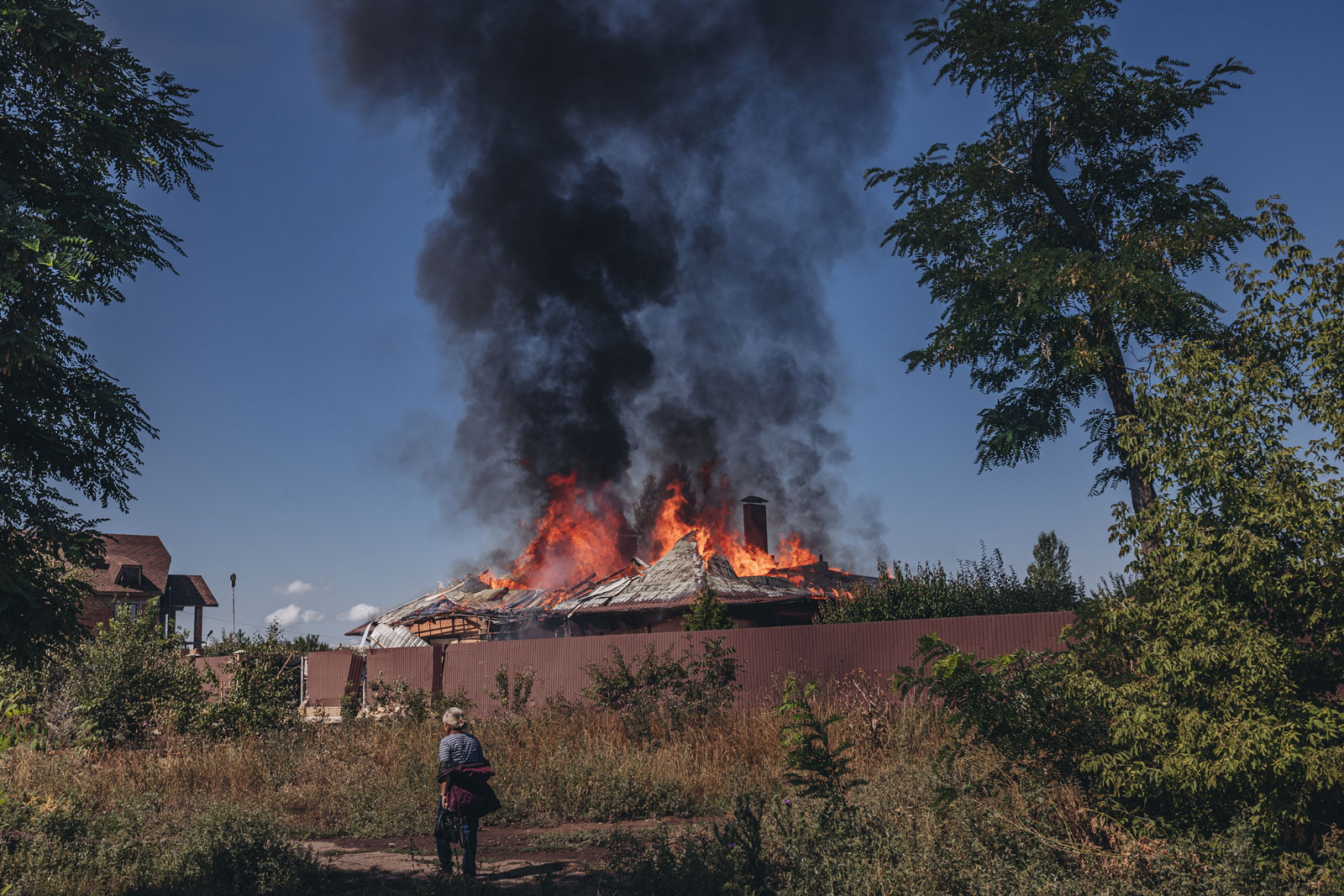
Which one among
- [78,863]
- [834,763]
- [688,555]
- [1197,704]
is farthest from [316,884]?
[688,555]

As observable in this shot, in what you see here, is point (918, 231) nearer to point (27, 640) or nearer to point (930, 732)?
point (930, 732)

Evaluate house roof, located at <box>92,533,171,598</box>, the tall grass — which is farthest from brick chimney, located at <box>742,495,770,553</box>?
house roof, located at <box>92,533,171,598</box>

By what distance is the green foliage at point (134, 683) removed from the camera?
51.1 feet

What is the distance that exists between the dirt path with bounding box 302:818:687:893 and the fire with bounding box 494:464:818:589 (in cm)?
3148

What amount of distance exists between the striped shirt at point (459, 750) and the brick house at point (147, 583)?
149 ft

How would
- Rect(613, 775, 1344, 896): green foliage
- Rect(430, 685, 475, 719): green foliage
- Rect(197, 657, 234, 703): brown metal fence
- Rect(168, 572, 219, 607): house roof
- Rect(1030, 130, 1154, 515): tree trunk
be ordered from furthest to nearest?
Rect(168, 572, 219, 607): house roof → Rect(1030, 130, 1154, 515): tree trunk → Rect(197, 657, 234, 703): brown metal fence → Rect(430, 685, 475, 719): green foliage → Rect(613, 775, 1344, 896): green foliage

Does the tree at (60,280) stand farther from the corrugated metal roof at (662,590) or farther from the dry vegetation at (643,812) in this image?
the corrugated metal roof at (662,590)

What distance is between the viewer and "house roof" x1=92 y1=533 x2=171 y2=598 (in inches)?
1948

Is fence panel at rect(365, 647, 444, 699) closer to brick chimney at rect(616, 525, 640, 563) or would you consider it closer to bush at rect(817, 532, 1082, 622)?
bush at rect(817, 532, 1082, 622)

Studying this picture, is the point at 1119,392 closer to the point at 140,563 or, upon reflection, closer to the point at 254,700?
the point at 254,700

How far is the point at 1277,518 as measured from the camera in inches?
239

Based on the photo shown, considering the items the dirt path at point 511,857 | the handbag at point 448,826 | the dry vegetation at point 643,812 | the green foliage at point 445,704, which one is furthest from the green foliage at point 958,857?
the green foliage at point 445,704

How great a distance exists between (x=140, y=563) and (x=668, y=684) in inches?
1912

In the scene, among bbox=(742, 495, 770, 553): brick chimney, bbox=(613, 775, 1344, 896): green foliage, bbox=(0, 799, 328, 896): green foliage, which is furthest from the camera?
bbox=(742, 495, 770, 553): brick chimney
